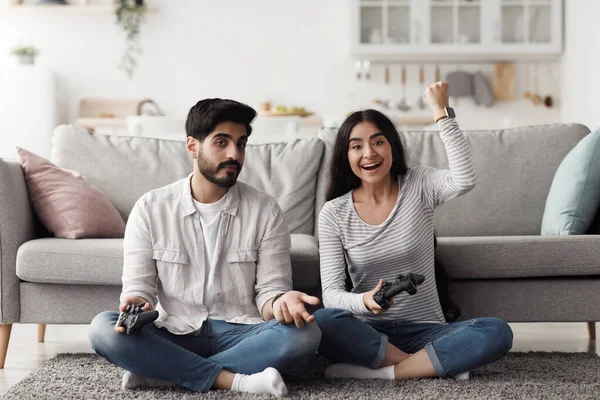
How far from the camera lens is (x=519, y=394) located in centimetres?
203

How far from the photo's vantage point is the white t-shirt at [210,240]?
7.22 ft

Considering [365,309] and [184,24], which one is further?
[184,24]

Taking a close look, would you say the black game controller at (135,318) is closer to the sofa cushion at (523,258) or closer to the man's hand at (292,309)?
the man's hand at (292,309)

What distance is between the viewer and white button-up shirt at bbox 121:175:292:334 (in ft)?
7.18

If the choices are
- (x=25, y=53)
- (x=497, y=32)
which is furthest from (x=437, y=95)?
(x=25, y=53)

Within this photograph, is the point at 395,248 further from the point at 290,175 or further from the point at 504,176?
the point at 504,176

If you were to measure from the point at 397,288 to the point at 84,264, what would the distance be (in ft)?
3.54

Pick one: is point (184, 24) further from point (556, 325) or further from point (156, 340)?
point (156, 340)

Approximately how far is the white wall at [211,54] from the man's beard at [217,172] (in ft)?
13.5

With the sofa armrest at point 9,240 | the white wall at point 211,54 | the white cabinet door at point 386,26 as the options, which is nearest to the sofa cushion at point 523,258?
the sofa armrest at point 9,240

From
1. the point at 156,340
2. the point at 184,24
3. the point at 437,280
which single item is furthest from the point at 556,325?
the point at 184,24

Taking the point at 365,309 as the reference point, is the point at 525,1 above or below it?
above

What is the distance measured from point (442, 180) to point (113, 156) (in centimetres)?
143

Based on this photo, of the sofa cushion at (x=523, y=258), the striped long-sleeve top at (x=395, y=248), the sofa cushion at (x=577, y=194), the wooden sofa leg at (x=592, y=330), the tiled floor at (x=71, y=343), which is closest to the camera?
the striped long-sleeve top at (x=395, y=248)
